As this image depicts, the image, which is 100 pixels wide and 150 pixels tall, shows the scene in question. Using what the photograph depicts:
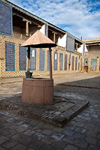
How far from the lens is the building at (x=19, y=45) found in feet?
39.1

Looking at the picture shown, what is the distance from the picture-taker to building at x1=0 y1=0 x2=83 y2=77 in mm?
11914

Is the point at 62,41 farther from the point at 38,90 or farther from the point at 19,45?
the point at 38,90

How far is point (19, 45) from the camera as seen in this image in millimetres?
13477

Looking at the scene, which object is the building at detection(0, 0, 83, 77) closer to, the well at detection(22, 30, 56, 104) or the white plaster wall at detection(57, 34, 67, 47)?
the white plaster wall at detection(57, 34, 67, 47)

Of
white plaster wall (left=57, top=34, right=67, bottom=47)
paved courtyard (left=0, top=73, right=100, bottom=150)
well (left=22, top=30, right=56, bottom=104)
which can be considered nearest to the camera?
paved courtyard (left=0, top=73, right=100, bottom=150)

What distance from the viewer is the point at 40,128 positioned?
102 inches

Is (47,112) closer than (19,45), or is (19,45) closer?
(47,112)

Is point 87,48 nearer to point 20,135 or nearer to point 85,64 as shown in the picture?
point 85,64

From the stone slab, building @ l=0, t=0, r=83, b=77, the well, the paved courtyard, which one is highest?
building @ l=0, t=0, r=83, b=77

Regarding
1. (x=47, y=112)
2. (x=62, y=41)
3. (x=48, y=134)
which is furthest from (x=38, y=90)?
(x=62, y=41)

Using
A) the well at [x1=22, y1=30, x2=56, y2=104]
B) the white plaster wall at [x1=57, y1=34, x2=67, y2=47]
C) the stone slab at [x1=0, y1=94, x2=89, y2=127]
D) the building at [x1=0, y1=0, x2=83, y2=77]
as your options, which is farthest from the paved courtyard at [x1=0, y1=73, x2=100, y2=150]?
the white plaster wall at [x1=57, y1=34, x2=67, y2=47]

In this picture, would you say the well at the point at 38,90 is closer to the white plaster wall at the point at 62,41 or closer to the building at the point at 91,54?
the white plaster wall at the point at 62,41

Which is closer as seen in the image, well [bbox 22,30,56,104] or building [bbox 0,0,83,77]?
well [bbox 22,30,56,104]

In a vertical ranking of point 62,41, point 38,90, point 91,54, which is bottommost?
point 38,90
